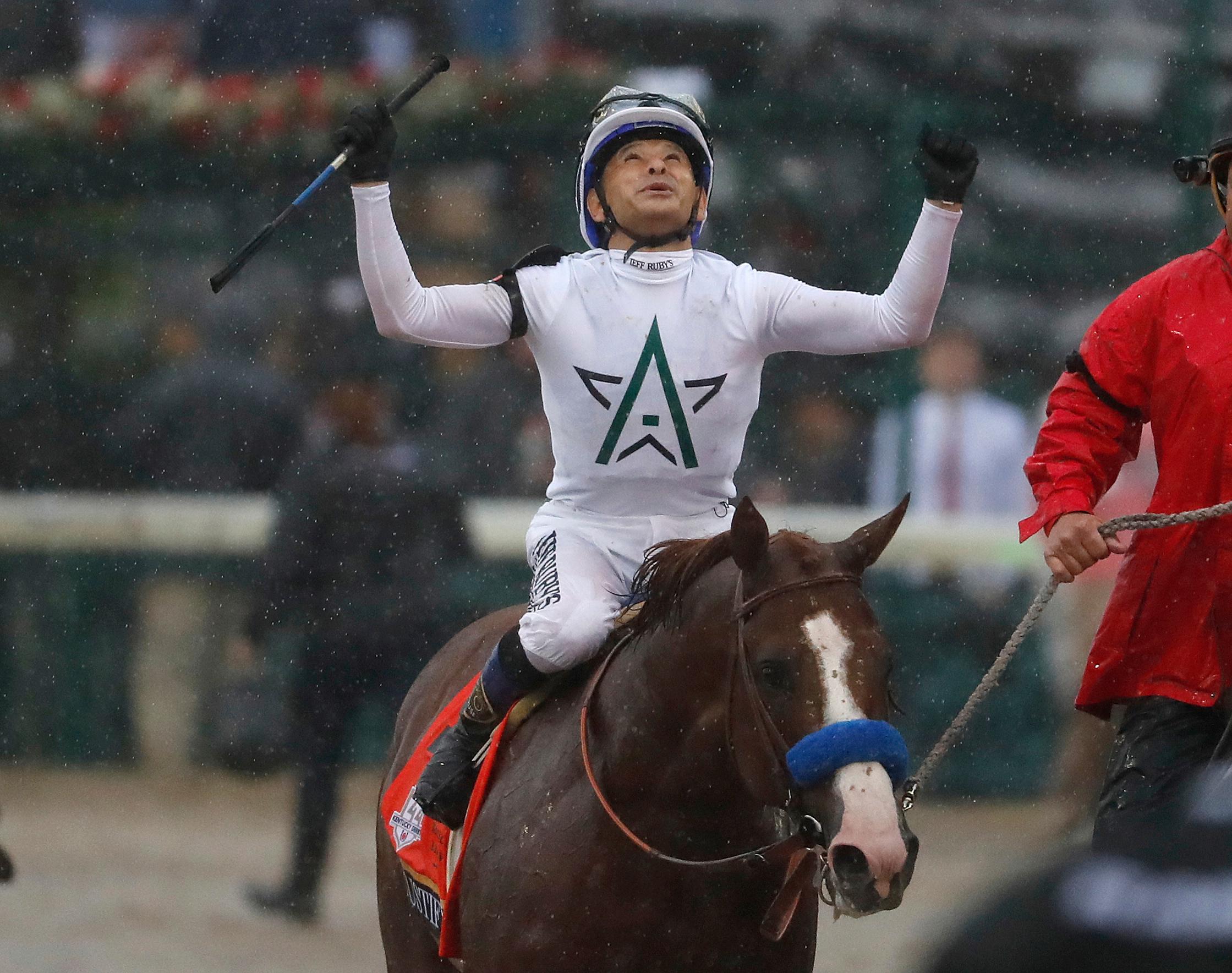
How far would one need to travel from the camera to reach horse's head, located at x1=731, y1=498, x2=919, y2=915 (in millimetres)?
2756

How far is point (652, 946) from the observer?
3.16m

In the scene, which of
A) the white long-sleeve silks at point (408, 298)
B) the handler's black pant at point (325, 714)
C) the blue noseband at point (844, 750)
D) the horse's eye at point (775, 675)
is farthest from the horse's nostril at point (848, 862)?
the handler's black pant at point (325, 714)

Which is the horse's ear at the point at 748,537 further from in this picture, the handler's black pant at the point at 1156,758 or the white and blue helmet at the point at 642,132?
the white and blue helmet at the point at 642,132

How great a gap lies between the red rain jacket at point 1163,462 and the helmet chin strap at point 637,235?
797mm

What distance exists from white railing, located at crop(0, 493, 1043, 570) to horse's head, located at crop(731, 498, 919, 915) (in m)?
4.21

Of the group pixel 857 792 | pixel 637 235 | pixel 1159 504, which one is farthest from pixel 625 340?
pixel 857 792

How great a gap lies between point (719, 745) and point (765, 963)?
0.41 m

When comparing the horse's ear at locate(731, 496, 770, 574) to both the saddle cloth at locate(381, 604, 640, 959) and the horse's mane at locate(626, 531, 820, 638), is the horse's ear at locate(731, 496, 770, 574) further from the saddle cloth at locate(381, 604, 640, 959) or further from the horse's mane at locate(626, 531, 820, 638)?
the saddle cloth at locate(381, 604, 640, 959)

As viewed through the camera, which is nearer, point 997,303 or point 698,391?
point 698,391

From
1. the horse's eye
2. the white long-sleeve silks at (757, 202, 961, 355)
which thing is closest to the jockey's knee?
the horse's eye

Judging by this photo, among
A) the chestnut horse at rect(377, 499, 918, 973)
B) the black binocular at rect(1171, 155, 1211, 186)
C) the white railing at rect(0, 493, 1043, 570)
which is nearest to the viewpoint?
the chestnut horse at rect(377, 499, 918, 973)

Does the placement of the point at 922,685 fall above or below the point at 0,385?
below

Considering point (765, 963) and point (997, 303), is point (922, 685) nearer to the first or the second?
point (997, 303)

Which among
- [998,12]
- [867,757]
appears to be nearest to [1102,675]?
[867,757]
